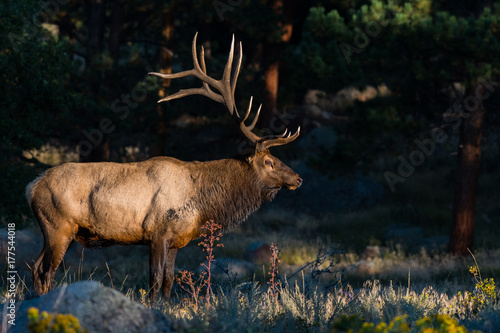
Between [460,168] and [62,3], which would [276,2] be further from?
[460,168]

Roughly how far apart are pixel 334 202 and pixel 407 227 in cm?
346

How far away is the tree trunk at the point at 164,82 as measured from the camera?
57.8ft

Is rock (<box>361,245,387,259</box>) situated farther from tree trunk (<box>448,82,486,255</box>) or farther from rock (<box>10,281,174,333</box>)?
rock (<box>10,281,174,333</box>)

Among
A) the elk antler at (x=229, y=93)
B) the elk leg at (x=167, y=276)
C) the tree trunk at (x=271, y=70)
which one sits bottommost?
the elk leg at (x=167, y=276)

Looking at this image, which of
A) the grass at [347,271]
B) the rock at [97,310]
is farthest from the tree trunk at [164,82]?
the rock at [97,310]

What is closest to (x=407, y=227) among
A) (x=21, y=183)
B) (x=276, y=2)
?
(x=276, y=2)

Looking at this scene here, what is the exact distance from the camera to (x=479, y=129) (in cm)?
1446

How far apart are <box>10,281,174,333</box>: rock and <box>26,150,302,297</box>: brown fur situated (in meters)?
2.73

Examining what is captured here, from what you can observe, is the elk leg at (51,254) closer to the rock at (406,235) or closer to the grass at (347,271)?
the grass at (347,271)

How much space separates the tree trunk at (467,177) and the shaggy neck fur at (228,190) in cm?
830

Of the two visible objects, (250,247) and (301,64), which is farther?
(250,247)

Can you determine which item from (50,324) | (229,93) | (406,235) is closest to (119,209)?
(229,93)

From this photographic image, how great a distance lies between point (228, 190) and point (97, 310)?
381 cm

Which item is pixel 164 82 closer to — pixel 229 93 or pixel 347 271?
pixel 347 271
